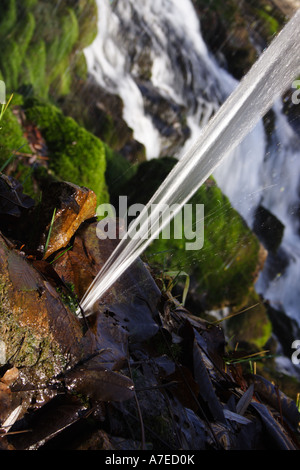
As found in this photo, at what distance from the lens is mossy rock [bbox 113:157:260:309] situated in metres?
3.70

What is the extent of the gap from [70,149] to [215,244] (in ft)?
6.45

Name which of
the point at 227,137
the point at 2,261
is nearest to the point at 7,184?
the point at 2,261

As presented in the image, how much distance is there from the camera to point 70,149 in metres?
3.56

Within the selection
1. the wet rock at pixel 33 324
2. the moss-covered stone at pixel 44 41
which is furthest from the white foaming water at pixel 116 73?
the wet rock at pixel 33 324

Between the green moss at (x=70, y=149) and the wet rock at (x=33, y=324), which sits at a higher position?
the wet rock at (x=33, y=324)

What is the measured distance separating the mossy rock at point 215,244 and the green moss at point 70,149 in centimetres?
87

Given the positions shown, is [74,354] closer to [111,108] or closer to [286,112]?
[111,108]

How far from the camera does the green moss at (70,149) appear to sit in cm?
346

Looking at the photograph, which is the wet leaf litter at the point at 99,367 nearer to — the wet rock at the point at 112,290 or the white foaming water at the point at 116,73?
the wet rock at the point at 112,290

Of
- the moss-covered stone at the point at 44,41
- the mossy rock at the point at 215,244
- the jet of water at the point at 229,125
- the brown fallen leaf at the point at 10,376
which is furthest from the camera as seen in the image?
the moss-covered stone at the point at 44,41

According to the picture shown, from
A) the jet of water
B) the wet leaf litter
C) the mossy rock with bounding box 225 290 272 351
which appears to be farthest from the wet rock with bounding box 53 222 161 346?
the mossy rock with bounding box 225 290 272 351

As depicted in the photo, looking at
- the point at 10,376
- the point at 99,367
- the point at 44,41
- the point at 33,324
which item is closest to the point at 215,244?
the point at 99,367

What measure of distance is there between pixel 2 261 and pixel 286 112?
8.95 meters

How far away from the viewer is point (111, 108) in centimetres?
636
